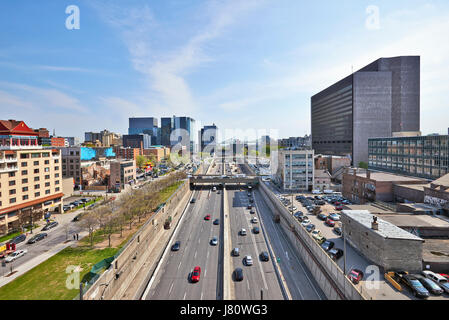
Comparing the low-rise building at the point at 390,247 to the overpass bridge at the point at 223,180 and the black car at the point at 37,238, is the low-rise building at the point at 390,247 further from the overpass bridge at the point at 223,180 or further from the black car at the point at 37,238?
the overpass bridge at the point at 223,180

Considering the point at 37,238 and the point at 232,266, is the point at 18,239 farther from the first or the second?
the point at 232,266

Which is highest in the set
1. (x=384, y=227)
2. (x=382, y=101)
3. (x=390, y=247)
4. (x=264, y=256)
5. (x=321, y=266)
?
(x=382, y=101)

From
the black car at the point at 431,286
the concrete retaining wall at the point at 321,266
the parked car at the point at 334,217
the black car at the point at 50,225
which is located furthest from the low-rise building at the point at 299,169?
the black car at the point at 50,225

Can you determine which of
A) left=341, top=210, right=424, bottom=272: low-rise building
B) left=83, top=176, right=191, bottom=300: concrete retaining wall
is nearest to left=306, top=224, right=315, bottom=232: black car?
left=341, top=210, right=424, bottom=272: low-rise building

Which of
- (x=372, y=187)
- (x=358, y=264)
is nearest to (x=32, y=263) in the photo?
(x=358, y=264)

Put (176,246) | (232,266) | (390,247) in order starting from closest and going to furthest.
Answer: (390,247) → (232,266) → (176,246)

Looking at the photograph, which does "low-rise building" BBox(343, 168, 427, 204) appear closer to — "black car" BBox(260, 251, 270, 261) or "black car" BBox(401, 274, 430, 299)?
"black car" BBox(260, 251, 270, 261)
